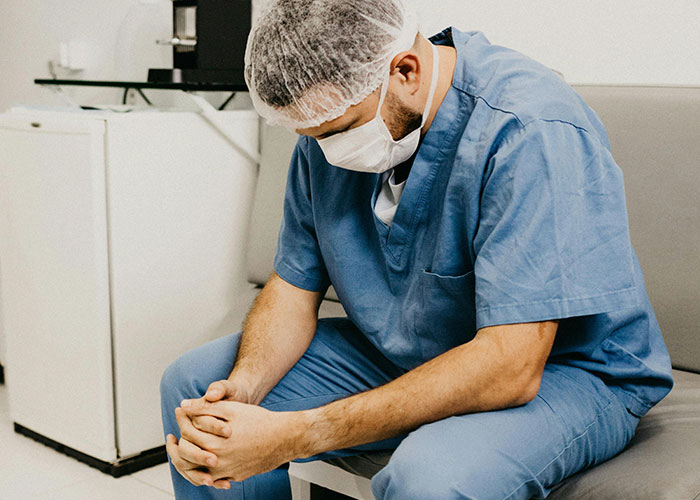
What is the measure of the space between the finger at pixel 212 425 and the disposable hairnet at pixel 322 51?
0.43 meters

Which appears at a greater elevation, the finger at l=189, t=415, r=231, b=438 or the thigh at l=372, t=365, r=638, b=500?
the thigh at l=372, t=365, r=638, b=500

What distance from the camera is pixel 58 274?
5.92ft

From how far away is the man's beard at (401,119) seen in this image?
1.06 metres

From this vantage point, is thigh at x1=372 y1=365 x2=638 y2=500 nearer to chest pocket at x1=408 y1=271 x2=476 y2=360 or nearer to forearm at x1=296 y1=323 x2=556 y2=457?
forearm at x1=296 y1=323 x2=556 y2=457

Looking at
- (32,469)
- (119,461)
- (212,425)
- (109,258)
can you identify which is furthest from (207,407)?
(32,469)

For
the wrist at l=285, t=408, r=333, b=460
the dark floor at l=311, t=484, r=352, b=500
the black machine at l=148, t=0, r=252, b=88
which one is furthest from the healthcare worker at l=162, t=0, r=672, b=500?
the black machine at l=148, t=0, r=252, b=88

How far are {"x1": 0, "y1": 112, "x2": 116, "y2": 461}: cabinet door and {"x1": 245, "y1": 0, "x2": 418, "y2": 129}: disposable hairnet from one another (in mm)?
796

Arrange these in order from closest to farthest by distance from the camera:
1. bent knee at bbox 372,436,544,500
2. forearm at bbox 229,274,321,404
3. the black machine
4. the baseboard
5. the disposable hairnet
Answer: bent knee at bbox 372,436,544,500 < the disposable hairnet < forearm at bbox 229,274,321,404 < the baseboard < the black machine

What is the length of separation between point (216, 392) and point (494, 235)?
46cm

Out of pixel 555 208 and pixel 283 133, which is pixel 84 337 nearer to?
pixel 283 133

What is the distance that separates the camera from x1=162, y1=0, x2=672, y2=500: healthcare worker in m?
0.95

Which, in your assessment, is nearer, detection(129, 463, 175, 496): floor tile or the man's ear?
the man's ear

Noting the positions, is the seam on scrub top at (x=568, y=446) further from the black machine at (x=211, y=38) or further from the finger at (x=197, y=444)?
the black machine at (x=211, y=38)

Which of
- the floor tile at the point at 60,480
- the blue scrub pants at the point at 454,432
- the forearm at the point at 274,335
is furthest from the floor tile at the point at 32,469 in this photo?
the forearm at the point at 274,335
